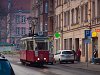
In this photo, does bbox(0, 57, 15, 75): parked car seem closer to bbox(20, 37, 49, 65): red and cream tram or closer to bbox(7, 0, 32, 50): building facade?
bbox(20, 37, 49, 65): red and cream tram

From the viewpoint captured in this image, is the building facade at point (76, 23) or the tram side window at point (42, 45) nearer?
the tram side window at point (42, 45)

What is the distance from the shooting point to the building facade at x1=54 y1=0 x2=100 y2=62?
44044mm

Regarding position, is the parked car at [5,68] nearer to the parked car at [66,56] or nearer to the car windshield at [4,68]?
the car windshield at [4,68]

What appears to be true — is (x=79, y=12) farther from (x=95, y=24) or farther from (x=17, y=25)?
(x=17, y=25)

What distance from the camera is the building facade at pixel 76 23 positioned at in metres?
44.0

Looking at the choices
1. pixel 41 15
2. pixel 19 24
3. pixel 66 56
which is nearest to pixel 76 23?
pixel 66 56

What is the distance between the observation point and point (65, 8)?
57719mm

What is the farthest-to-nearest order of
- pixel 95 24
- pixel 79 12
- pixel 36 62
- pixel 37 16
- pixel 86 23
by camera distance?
1. pixel 37 16
2. pixel 79 12
3. pixel 86 23
4. pixel 95 24
5. pixel 36 62

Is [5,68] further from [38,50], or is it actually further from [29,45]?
[29,45]

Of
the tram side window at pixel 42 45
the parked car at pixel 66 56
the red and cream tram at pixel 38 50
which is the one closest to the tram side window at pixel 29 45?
the red and cream tram at pixel 38 50

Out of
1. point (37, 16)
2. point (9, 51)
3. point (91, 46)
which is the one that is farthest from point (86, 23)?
point (9, 51)

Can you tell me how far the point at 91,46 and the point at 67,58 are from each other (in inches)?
128

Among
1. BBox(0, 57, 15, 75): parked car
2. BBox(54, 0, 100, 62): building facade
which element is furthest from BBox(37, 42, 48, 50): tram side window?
BBox(0, 57, 15, 75): parked car

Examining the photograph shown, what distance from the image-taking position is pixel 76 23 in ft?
168
